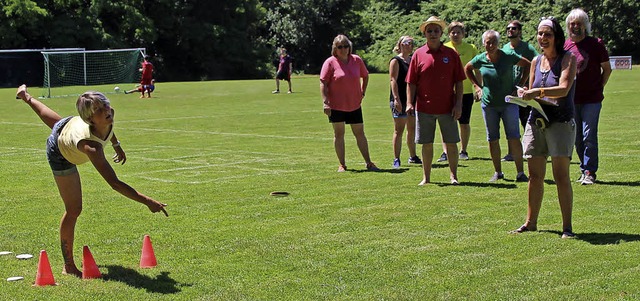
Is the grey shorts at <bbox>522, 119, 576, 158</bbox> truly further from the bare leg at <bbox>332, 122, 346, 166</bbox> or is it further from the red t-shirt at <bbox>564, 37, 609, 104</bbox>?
the bare leg at <bbox>332, 122, 346, 166</bbox>

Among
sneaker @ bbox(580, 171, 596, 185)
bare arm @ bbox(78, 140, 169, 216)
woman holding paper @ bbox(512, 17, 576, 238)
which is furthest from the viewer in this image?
sneaker @ bbox(580, 171, 596, 185)

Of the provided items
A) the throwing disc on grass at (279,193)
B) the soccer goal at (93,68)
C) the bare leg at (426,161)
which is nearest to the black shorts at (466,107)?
the bare leg at (426,161)

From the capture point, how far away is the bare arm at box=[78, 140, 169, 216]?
686cm

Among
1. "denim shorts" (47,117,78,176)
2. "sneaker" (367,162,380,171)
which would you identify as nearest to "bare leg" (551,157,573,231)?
"denim shorts" (47,117,78,176)

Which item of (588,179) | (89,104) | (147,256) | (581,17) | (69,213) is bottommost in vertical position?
(588,179)

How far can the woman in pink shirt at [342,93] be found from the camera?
13.9 meters

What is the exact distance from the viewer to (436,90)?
1201 cm

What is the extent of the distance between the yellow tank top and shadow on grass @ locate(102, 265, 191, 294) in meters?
0.91

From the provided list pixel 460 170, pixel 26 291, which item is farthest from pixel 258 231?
pixel 460 170

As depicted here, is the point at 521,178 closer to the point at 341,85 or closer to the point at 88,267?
the point at 341,85

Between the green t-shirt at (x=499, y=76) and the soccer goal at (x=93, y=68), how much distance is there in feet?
123

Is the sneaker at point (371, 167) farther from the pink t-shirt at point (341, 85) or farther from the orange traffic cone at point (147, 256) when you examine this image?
the orange traffic cone at point (147, 256)

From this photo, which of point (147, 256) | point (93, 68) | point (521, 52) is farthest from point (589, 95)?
point (93, 68)

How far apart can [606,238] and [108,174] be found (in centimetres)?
425
